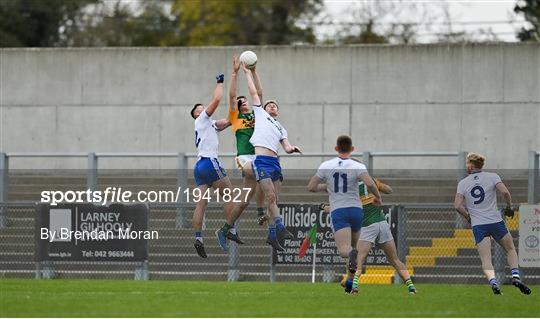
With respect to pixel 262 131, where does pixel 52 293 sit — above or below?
below

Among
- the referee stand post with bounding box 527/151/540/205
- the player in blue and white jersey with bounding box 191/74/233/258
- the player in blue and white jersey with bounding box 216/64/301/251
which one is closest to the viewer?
the player in blue and white jersey with bounding box 216/64/301/251

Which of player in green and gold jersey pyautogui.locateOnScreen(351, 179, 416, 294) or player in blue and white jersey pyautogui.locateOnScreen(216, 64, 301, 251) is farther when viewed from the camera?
player in blue and white jersey pyautogui.locateOnScreen(216, 64, 301, 251)

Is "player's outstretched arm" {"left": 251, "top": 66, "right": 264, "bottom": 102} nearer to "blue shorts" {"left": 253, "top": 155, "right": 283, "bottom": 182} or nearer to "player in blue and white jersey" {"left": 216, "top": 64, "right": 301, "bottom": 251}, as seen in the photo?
"player in blue and white jersey" {"left": 216, "top": 64, "right": 301, "bottom": 251}

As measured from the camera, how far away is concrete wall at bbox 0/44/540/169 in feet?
105

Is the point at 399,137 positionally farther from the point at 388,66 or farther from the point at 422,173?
the point at 422,173

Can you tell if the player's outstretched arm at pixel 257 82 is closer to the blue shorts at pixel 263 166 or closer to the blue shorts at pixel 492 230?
the blue shorts at pixel 263 166

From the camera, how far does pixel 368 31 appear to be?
50.1 m

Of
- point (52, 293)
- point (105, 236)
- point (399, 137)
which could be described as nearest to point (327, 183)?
point (52, 293)

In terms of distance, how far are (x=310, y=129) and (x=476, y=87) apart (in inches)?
158

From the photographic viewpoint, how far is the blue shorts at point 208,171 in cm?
2153

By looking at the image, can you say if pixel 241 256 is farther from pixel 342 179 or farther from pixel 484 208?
pixel 342 179

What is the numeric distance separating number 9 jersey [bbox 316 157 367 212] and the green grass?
1.35m

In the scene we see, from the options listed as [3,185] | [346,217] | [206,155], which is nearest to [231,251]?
[206,155]

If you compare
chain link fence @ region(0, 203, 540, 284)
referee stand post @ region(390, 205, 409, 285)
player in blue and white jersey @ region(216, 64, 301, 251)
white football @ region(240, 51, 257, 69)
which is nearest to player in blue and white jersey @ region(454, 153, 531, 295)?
player in blue and white jersey @ region(216, 64, 301, 251)
